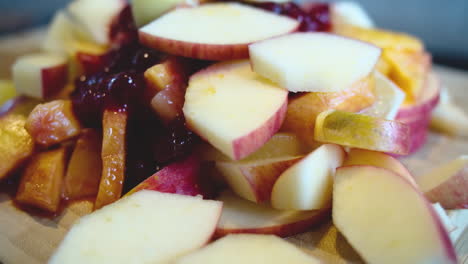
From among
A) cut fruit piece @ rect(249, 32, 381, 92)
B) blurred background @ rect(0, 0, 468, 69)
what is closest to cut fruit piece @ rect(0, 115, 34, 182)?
cut fruit piece @ rect(249, 32, 381, 92)

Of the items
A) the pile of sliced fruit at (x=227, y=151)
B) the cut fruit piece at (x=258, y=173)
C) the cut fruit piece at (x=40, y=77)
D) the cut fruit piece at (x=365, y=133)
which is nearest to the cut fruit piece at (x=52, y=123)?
the pile of sliced fruit at (x=227, y=151)

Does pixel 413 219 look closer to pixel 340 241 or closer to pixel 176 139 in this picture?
pixel 340 241

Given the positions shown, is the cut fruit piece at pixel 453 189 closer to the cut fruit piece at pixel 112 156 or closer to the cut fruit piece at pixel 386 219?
the cut fruit piece at pixel 386 219

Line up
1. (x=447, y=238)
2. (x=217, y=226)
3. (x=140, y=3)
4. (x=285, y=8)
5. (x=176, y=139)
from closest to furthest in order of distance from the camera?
(x=447, y=238)
(x=217, y=226)
(x=176, y=139)
(x=140, y=3)
(x=285, y=8)

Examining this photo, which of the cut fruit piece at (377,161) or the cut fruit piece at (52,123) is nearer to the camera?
the cut fruit piece at (377,161)

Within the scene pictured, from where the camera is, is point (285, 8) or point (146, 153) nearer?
point (146, 153)

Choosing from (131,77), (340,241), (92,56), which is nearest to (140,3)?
(92,56)

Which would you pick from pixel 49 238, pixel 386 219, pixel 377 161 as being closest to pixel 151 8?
pixel 49 238

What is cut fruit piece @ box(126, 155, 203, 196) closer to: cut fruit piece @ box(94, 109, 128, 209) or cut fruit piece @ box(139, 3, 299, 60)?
cut fruit piece @ box(94, 109, 128, 209)
